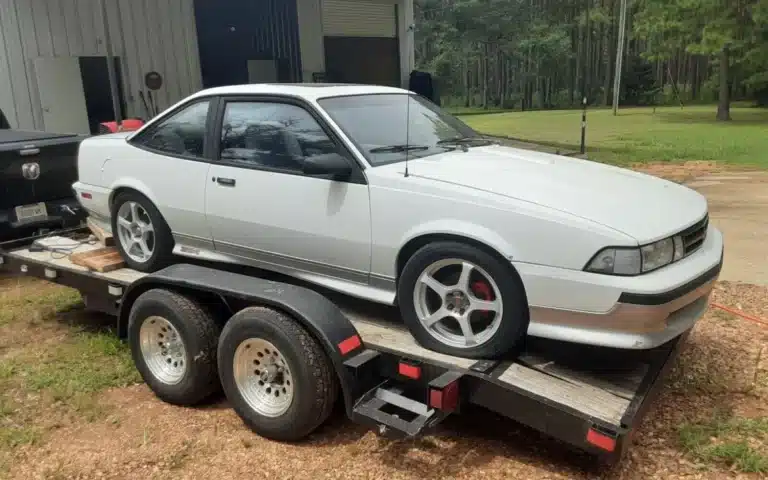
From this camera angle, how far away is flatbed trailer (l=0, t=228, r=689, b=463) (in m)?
2.96

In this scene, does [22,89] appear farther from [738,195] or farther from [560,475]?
[738,195]

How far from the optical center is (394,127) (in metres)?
4.11

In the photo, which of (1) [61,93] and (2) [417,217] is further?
(1) [61,93]

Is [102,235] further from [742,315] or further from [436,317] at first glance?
[742,315]

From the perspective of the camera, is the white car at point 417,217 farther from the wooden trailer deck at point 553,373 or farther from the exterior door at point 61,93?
the exterior door at point 61,93

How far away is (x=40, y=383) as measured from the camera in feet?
14.2

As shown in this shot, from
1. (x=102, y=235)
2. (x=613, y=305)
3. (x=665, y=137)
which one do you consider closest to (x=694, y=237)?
(x=613, y=305)

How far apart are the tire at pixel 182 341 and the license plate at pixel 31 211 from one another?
2.55m

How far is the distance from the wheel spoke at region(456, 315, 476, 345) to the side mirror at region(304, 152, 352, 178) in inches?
39.7

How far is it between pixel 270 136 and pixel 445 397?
6.56 feet

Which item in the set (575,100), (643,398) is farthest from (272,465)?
(575,100)

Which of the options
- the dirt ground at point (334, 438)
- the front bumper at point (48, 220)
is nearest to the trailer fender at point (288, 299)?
the dirt ground at point (334, 438)

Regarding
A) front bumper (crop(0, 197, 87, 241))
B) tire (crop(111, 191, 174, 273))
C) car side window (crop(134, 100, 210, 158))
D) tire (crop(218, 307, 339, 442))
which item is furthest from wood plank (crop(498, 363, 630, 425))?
front bumper (crop(0, 197, 87, 241))

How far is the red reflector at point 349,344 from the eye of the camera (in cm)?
334
